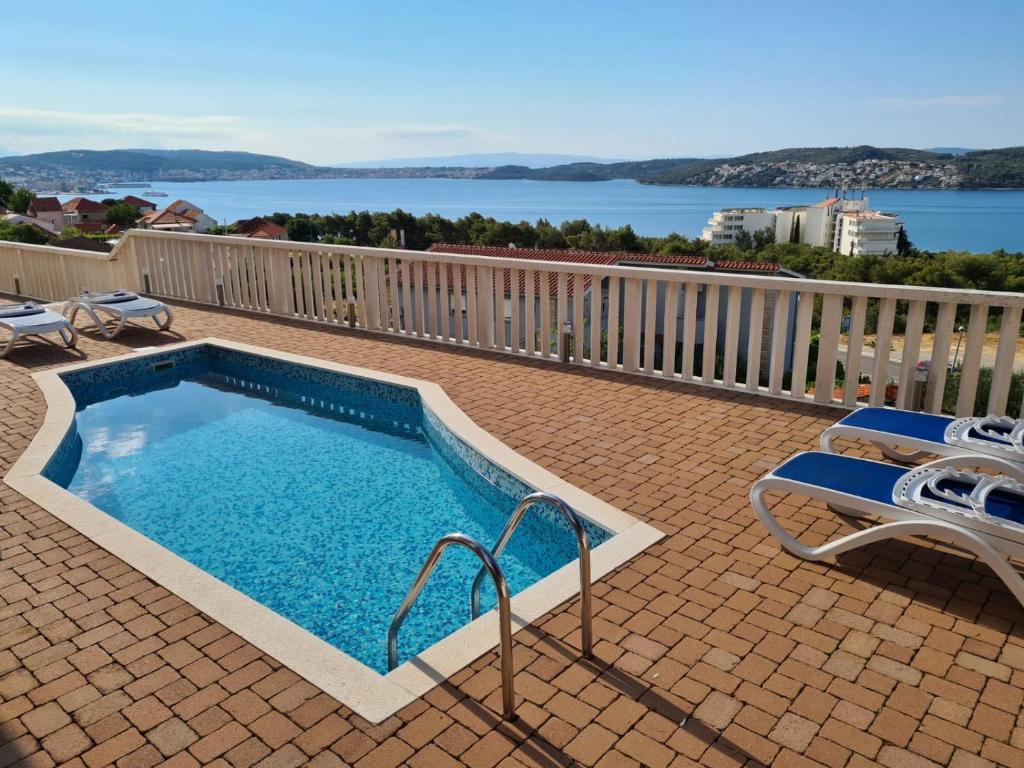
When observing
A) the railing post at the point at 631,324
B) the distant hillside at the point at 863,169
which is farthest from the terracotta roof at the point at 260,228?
the railing post at the point at 631,324

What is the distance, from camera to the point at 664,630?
287 centimetres

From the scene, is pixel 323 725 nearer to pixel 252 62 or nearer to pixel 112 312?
pixel 112 312

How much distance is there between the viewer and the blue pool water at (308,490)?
3842mm

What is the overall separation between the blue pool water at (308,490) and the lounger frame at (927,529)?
961 mm

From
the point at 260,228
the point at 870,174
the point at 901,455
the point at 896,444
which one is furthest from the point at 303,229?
the point at 896,444

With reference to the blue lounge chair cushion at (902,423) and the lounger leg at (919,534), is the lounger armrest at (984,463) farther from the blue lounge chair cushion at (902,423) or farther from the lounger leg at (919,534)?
the lounger leg at (919,534)

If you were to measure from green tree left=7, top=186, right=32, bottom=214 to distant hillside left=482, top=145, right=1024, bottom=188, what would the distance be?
201 feet

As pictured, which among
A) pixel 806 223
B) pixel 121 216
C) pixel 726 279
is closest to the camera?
pixel 726 279

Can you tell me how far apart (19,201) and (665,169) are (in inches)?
3360

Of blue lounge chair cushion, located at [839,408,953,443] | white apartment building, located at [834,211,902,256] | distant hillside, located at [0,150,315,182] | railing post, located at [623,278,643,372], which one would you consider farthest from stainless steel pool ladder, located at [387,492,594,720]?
distant hillside, located at [0,150,315,182]

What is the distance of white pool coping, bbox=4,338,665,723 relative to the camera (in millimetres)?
2594

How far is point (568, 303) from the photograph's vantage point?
26.6ft

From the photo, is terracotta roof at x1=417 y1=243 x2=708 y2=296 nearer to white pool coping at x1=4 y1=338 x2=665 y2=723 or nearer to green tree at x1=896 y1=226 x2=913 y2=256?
white pool coping at x1=4 y1=338 x2=665 y2=723

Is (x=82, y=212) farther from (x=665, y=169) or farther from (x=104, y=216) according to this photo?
(x=665, y=169)
